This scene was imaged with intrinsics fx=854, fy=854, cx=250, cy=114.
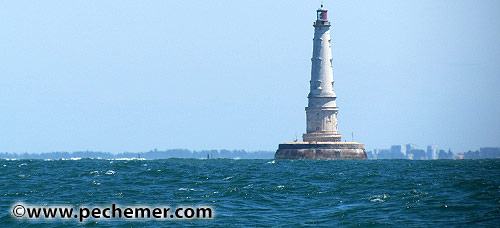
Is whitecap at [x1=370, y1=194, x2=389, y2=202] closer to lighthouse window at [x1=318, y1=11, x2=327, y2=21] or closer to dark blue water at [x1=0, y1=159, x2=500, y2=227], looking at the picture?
dark blue water at [x1=0, y1=159, x2=500, y2=227]

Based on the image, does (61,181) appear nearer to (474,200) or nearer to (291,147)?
(474,200)

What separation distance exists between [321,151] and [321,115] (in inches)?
239

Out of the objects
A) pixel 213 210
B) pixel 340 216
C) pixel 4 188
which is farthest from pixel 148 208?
pixel 4 188

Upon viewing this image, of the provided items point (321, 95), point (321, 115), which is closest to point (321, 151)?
point (321, 115)

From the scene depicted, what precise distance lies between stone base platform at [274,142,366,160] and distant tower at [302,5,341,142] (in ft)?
6.39

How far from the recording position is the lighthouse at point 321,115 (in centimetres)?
13662

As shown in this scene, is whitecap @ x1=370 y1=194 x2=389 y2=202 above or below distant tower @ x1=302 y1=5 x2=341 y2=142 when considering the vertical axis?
below

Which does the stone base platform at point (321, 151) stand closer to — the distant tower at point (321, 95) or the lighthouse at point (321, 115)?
the lighthouse at point (321, 115)

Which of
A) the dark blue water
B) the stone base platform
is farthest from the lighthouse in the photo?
the dark blue water

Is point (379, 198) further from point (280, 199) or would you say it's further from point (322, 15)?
point (322, 15)

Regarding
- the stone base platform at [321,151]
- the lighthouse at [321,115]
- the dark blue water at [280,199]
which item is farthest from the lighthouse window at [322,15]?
the dark blue water at [280,199]

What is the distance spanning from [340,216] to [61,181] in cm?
2537

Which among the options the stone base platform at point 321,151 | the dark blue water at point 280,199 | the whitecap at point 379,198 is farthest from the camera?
the stone base platform at point 321,151

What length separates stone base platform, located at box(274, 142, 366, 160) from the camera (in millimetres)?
136250
